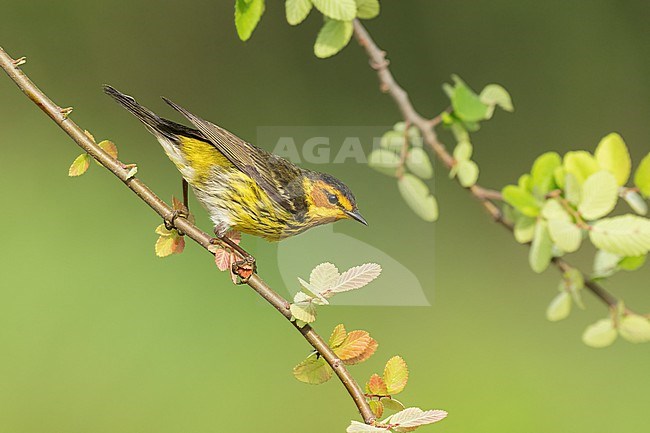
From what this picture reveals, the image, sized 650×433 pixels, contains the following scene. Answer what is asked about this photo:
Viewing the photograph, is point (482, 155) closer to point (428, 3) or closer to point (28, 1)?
point (428, 3)

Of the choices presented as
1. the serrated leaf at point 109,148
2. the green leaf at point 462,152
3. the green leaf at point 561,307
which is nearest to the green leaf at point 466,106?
the green leaf at point 462,152

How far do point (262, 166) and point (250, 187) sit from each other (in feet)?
0.06

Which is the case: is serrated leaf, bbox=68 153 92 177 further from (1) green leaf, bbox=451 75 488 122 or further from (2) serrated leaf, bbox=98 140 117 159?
(1) green leaf, bbox=451 75 488 122

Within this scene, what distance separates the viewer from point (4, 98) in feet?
5.71

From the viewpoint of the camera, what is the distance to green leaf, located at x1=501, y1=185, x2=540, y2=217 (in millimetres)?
497

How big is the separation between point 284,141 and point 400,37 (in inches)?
44.2

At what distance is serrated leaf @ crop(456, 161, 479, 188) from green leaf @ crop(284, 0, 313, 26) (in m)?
0.16

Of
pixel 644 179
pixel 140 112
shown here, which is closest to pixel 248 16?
pixel 140 112

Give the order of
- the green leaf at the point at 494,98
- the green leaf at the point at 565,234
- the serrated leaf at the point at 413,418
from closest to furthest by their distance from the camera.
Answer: the serrated leaf at the point at 413,418
the green leaf at the point at 565,234
the green leaf at the point at 494,98

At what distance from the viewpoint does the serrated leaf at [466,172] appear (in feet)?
1.73

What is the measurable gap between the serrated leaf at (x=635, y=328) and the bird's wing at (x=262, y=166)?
0.23 metres

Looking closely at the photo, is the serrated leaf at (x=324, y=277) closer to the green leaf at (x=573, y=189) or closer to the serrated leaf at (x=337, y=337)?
the serrated leaf at (x=337, y=337)

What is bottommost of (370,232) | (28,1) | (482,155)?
(370,232)

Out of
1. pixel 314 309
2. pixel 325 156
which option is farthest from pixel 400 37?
pixel 314 309
